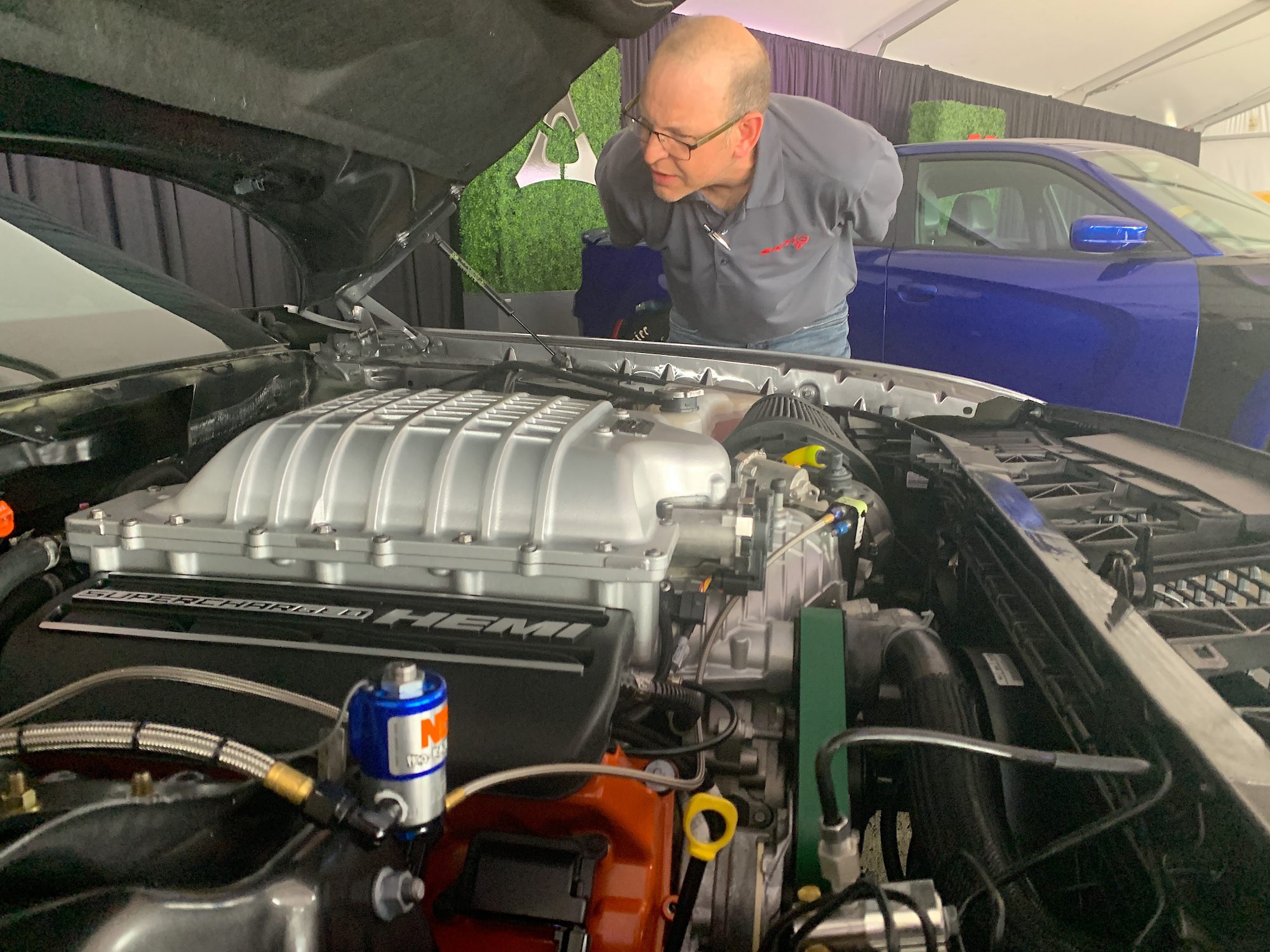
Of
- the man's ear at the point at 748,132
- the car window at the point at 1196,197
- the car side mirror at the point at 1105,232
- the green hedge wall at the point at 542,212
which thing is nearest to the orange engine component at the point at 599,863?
the man's ear at the point at 748,132

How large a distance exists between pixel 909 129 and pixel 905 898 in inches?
353

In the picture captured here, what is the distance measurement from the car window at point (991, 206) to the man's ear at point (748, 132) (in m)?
1.42

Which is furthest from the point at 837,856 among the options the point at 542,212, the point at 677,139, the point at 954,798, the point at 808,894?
the point at 542,212

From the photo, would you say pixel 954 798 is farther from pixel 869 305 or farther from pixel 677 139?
pixel 869 305

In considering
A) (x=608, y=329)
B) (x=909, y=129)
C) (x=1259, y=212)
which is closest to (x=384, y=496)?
(x=608, y=329)

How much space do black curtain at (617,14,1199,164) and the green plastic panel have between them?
5.01m

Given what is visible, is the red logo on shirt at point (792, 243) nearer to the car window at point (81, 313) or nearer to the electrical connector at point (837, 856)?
the car window at point (81, 313)

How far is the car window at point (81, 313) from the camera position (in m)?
1.14

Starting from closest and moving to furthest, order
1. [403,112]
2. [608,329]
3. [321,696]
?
[321,696] → [403,112] → [608,329]

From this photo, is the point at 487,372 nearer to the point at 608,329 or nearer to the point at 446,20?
the point at 446,20

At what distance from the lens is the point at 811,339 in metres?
2.36

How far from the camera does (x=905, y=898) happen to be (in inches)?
25.9

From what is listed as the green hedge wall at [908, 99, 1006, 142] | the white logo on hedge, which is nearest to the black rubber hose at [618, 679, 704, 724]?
the white logo on hedge

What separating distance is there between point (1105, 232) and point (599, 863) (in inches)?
108
